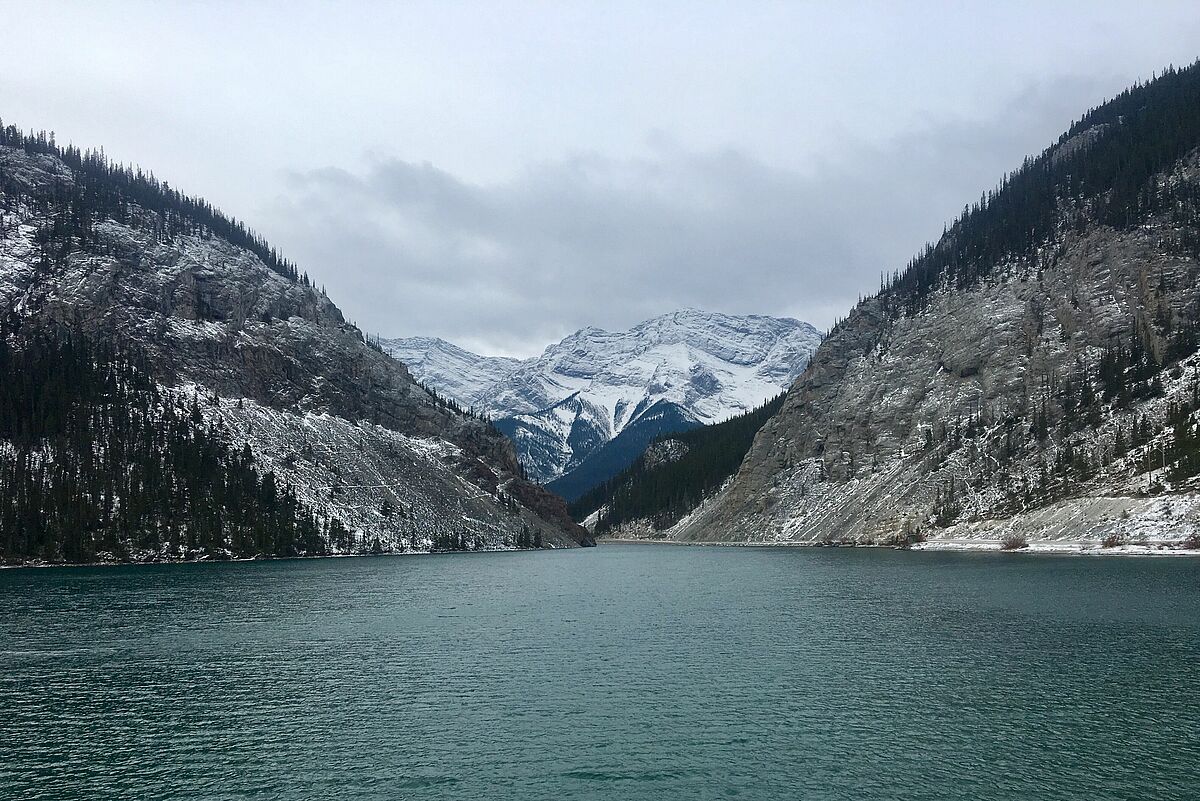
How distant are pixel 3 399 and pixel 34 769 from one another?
18043 centimetres

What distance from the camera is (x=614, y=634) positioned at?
2859 inches

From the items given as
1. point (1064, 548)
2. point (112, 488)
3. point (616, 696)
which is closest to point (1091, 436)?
point (1064, 548)

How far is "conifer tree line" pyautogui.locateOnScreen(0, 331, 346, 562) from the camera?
160 metres

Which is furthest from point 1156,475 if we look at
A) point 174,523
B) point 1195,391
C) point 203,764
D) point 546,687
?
point 174,523

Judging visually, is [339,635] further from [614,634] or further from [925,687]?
[925,687]

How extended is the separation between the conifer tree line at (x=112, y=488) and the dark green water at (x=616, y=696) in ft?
228

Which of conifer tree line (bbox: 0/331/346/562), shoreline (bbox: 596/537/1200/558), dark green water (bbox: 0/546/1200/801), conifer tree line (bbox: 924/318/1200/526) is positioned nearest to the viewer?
dark green water (bbox: 0/546/1200/801)

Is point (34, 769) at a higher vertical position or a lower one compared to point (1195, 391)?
lower

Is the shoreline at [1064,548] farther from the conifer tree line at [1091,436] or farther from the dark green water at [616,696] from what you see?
the dark green water at [616,696]

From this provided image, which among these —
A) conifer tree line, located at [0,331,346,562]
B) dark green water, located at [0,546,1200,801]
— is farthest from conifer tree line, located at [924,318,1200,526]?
conifer tree line, located at [0,331,346,562]

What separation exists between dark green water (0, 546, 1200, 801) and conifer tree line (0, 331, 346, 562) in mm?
69466

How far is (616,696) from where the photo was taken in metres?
49.9

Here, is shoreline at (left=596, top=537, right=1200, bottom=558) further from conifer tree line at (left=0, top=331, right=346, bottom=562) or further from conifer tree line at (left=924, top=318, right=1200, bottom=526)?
conifer tree line at (left=0, top=331, right=346, bottom=562)

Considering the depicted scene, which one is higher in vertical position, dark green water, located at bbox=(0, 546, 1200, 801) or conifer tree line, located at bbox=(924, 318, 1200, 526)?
conifer tree line, located at bbox=(924, 318, 1200, 526)
